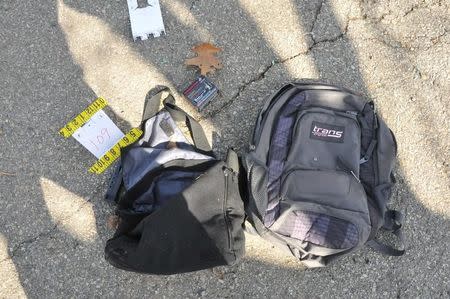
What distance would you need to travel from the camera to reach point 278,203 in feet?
6.58

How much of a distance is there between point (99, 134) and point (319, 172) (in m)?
0.99

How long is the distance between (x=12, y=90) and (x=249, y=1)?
3.87ft

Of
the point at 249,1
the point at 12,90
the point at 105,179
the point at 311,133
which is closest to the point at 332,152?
the point at 311,133

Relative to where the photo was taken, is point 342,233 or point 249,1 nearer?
point 342,233

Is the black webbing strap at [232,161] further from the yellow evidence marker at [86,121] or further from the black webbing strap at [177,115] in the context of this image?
the yellow evidence marker at [86,121]

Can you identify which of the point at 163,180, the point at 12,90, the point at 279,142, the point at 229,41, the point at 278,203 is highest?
the point at 12,90

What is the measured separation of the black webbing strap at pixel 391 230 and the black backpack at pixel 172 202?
1.98ft

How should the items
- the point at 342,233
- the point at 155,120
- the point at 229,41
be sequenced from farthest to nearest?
the point at 229,41, the point at 155,120, the point at 342,233

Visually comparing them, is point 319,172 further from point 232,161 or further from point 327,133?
point 232,161

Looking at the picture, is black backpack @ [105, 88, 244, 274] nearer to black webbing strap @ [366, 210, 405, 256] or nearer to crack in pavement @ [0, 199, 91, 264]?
crack in pavement @ [0, 199, 91, 264]

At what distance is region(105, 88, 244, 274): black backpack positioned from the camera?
192 centimetres

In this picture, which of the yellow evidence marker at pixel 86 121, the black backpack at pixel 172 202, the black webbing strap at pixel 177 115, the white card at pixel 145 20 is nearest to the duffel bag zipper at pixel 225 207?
the black backpack at pixel 172 202

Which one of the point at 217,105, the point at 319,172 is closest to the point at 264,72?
the point at 217,105

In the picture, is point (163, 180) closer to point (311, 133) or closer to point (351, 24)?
point (311, 133)
